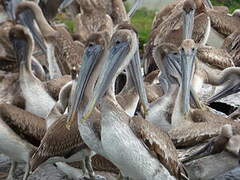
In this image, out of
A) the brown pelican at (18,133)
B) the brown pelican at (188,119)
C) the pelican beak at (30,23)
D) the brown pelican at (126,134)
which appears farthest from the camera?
the pelican beak at (30,23)

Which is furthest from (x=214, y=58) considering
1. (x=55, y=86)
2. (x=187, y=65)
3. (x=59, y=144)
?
(x=59, y=144)

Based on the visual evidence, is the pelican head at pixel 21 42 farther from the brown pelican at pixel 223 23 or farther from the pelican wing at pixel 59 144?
the brown pelican at pixel 223 23

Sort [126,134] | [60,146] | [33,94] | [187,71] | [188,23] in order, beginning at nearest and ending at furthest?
[126,134] → [60,146] → [187,71] → [33,94] → [188,23]

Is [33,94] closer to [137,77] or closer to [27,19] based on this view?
[137,77]

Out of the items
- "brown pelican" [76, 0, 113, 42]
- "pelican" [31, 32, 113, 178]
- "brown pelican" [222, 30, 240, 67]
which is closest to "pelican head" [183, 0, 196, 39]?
"brown pelican" [222, 30, 240, 67]

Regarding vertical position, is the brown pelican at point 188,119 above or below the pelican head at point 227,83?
above

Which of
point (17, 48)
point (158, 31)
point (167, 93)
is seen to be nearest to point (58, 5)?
point (158, 31)

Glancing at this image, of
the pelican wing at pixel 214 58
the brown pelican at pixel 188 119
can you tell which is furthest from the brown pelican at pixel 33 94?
the pelican wing at pixel 214 58

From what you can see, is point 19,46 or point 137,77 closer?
point 137,77

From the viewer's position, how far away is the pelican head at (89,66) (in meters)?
6.37

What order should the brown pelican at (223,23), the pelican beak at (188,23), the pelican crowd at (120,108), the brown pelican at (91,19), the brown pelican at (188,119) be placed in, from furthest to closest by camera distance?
the brown pelican at (223,23) → the brown pelican at (91,19) → the pelican beak at (188,23) → the brown pelican at (188,119) → the pelican crowd at (120,108)

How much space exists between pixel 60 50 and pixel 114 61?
11.0 feet

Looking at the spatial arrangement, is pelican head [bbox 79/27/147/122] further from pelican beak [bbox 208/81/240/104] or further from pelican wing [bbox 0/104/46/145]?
pelican beak [bbox 208/81/240/104]

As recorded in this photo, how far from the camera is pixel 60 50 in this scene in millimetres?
9492
